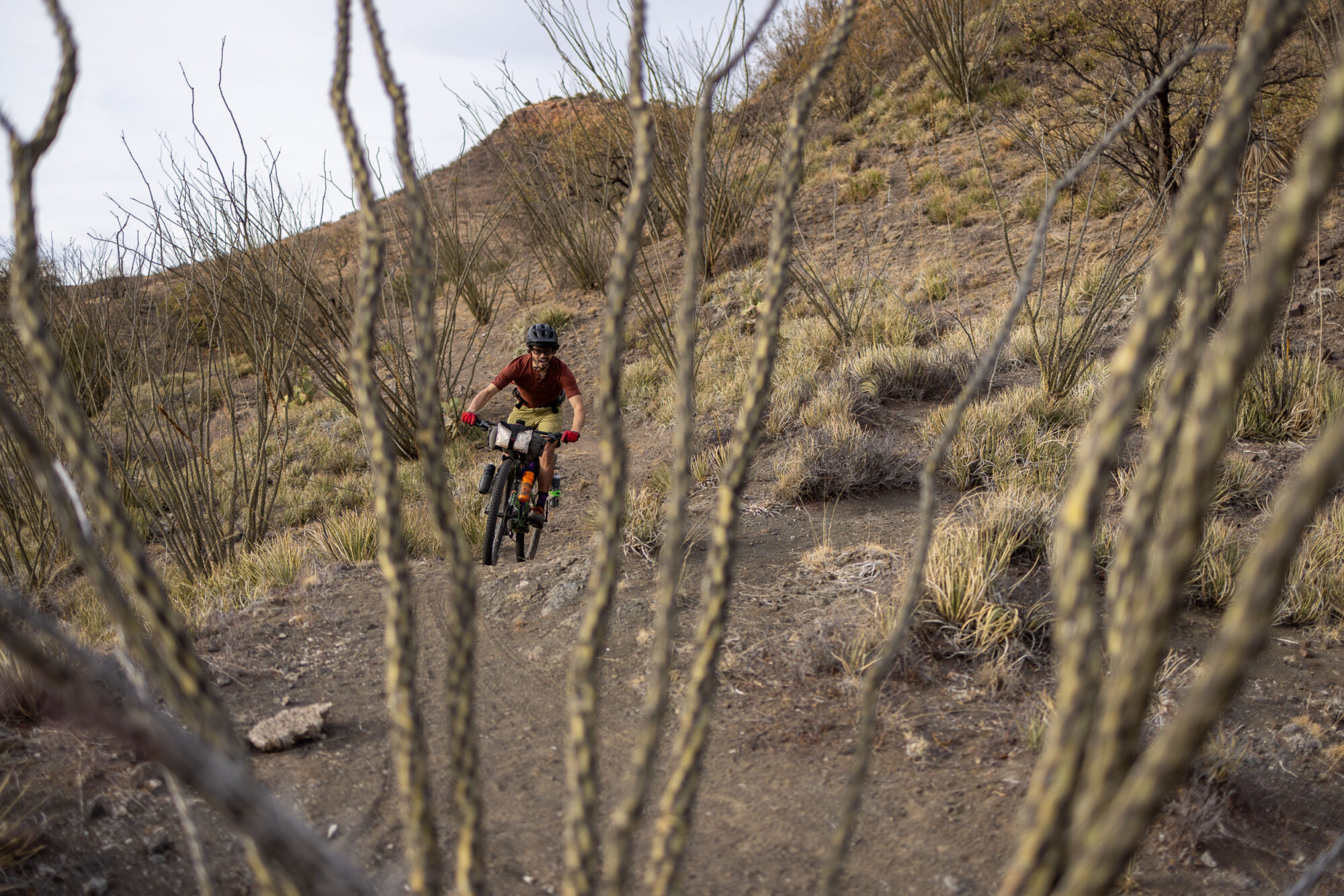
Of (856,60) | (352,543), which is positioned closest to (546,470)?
(352,543)

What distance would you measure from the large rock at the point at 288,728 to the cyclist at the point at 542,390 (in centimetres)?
230

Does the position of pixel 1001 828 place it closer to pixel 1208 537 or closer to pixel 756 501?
pixel 1208 537

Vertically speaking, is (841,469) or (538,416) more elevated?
(538,416)

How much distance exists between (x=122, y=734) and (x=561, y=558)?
3.91 metres

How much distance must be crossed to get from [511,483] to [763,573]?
1.91 m

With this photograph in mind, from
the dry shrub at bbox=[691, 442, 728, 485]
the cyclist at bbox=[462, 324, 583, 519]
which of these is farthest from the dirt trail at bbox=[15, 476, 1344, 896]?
the dry shrub at bbox=[691, 442, 728, 485]

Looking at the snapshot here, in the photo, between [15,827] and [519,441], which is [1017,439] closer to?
[519,441]

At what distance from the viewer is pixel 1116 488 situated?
5.00m

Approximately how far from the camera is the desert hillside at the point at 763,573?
885 millimetres

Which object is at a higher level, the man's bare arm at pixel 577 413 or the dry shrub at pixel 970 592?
the man's bare arm at pixel 577 413

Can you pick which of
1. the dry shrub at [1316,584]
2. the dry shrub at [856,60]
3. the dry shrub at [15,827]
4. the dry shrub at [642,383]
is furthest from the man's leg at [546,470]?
the dry shrub at [856,60]

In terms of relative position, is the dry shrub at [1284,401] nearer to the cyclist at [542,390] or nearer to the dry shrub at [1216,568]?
the dry shrub at [1216,568]

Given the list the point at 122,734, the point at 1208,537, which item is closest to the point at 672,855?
the point at 122,734

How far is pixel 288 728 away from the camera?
300 centimetres
